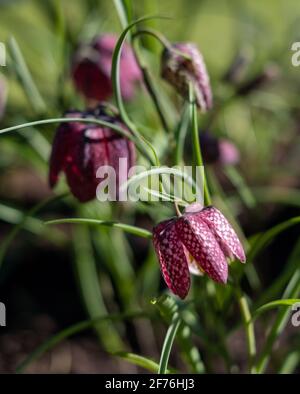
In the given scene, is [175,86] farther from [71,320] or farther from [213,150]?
[71,320]

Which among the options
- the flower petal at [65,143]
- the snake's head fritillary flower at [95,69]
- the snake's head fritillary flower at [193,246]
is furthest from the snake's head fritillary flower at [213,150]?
the snake's head fritillary flower at [193,246]

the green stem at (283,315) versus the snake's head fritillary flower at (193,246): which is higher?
the snake's head fritillary flower at (193,246)

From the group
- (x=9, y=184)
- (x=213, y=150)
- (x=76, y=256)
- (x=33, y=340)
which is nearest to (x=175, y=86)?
(x=213, y=150)

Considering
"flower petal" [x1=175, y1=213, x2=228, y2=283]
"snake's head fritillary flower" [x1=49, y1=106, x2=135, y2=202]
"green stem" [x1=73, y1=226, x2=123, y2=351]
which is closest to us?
"flower petal" [x1=175, y1=213, x2=228, y2=283]

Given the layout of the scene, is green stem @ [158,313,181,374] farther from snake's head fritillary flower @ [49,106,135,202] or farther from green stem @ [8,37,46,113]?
green stem @ [8,37,46,113]

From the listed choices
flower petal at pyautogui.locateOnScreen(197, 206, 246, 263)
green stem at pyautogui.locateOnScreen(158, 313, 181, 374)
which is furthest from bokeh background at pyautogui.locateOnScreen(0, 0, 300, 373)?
flower petal at pyautogui.locateOnScreen(197, 206, 246, 263)

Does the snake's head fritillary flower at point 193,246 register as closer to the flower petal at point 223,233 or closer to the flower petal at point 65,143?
the flower petal at point 223,233
